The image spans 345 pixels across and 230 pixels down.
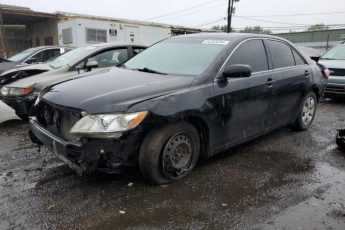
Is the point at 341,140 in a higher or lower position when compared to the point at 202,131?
lower

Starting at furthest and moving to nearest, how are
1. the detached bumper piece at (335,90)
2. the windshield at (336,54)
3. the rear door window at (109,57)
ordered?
1. the windshield at (336,54)
2. the detached bumper piece at (335,90)
3. the rear door window at (109,57)

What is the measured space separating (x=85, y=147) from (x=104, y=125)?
10.6 inches

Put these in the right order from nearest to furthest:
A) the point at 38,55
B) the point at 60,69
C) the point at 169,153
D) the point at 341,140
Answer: the point at 169,153 < the point at 341,140 < the point at 60,69 < the point at 38,55

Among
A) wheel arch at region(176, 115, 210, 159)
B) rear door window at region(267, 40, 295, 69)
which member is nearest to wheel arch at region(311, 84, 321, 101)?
rear door window at region(267, 40, 295, 69)

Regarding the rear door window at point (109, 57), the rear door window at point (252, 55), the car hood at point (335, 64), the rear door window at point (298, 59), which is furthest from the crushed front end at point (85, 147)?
the car hood at point (335, 64)

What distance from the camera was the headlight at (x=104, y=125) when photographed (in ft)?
10.7

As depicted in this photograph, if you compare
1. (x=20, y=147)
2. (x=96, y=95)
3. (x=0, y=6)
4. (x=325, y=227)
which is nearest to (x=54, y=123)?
(x=96, y=95)

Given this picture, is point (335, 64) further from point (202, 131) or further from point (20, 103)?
point (20, 103)

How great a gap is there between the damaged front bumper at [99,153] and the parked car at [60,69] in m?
2.65

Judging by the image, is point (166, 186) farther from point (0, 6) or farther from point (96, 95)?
point (0, 6)

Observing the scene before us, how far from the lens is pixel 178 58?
15.0ft

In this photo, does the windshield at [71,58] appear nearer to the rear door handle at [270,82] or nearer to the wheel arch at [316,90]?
the rear door handle at [270,82]

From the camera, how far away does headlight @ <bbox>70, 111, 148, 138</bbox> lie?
3.27 metres

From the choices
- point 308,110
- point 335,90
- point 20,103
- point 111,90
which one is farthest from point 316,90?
point 20,103
